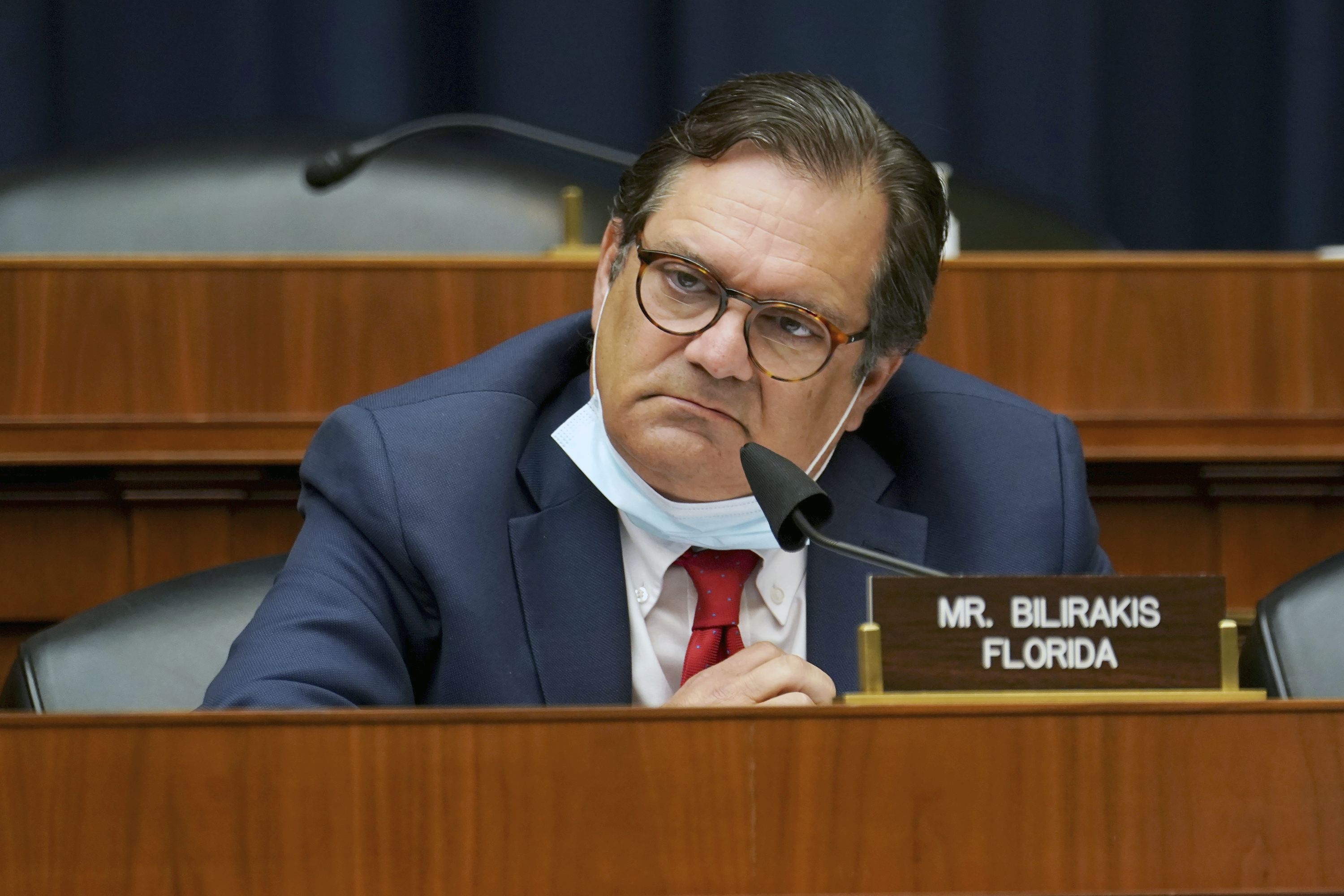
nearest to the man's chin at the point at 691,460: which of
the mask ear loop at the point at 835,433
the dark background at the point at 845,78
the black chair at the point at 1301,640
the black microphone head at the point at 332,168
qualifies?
the mask ear loop at the point at 835,433

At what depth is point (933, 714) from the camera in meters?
0.68

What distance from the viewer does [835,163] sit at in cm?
124

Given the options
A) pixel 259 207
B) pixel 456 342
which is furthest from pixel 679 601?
pixel 259 207

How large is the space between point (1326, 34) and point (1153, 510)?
178 cm

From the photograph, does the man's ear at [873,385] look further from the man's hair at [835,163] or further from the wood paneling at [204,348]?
the wood paneling at [204,348]

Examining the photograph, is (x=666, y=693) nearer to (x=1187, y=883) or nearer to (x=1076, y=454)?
(x=1076, y=454)

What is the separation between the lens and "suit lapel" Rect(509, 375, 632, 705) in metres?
1.22

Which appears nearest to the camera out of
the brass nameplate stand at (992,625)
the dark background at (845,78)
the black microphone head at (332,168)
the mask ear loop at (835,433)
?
the brass nameplate stand at (992,625)

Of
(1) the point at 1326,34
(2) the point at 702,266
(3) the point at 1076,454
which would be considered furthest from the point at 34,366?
(1) the point at 1326,34

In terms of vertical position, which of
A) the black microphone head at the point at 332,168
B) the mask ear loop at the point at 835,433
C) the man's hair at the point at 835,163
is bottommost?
the mask ear loop at the point at 835,433

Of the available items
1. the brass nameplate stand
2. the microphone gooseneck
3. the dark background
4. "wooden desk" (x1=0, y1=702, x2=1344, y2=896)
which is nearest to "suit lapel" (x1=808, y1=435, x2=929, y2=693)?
the microphone gooseneck

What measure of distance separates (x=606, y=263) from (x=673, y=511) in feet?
0.87

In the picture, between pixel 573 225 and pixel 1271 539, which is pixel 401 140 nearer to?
pixel 573 225

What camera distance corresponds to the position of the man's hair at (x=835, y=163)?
4.07 feet
